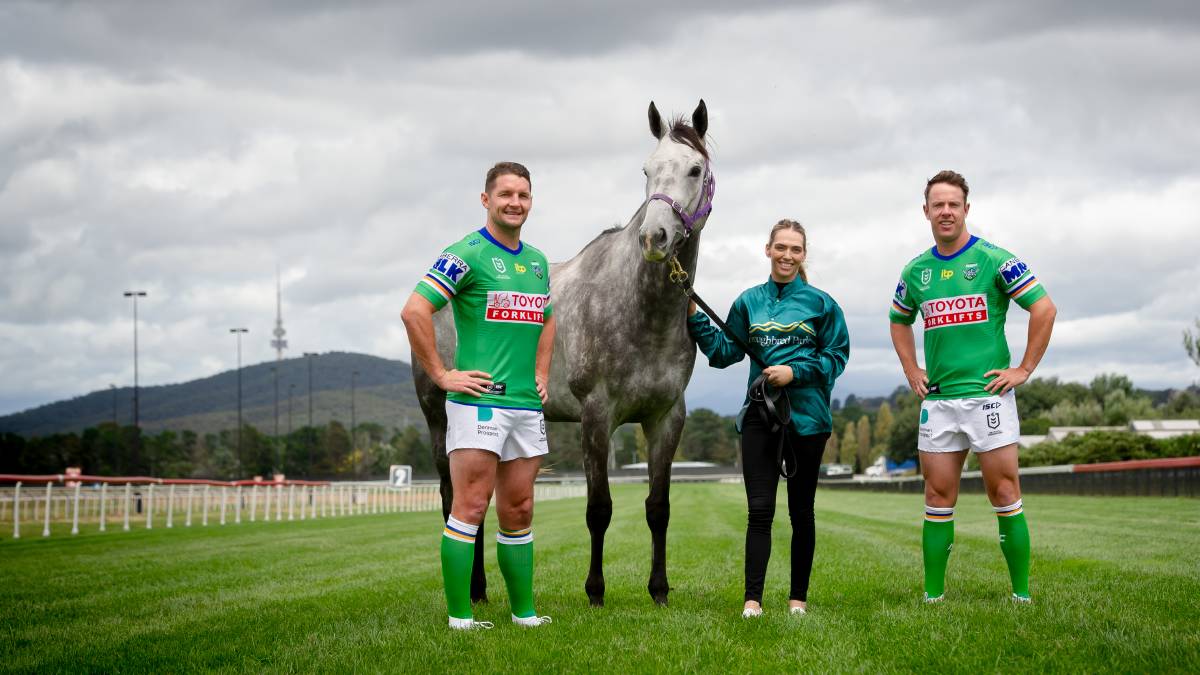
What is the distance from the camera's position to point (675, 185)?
589 cm

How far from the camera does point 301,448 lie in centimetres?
11300

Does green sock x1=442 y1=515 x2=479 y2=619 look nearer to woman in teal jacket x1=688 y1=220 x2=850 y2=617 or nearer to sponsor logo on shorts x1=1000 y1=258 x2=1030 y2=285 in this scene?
woman in teal jacket x1=688 y1=220 x2=850 y2=617

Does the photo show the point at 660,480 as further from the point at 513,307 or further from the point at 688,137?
the point at 688,137

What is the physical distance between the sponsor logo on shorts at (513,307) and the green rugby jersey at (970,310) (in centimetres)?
230

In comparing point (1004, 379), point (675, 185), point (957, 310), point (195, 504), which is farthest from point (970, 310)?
point (195, 504)

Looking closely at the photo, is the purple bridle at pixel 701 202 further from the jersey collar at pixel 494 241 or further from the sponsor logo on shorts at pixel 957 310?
the sponsor logo on shorts at pixel 957 310

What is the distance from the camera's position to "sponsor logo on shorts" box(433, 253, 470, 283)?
17.0 feet

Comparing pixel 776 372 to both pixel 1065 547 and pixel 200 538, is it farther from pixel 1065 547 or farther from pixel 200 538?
pixel 200 538

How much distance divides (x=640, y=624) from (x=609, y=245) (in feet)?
9.01

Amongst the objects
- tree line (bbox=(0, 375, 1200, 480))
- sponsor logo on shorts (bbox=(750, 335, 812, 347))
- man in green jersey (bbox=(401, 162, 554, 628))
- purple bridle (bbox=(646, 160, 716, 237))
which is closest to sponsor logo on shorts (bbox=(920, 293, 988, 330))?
sponsor logo on shorts (bbox=(750, 335, 812, 347))

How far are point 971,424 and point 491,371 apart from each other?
8.89 ft

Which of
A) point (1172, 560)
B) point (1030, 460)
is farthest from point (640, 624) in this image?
point (1030, 460)

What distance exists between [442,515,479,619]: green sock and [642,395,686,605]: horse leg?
1480 millimetres

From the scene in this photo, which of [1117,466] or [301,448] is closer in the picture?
[1117,466]
